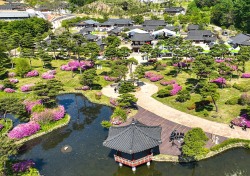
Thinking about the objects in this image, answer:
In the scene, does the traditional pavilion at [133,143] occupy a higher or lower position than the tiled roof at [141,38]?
lower

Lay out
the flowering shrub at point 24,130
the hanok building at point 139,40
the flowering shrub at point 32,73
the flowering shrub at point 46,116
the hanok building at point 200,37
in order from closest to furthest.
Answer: the flowering shrub at point 24,130, the flowering shrub at point 46,116, the flowering shrub at point 32,73, the hanok building at point 139,40, the hanok building at point 200,37

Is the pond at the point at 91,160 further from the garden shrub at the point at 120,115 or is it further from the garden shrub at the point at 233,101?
the garden shrub at the point at 233,101

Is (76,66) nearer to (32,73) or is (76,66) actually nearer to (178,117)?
(32,73)

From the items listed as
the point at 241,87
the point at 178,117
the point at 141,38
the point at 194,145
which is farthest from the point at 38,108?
the point at 141,38

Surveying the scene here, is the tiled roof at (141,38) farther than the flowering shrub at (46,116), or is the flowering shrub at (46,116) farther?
the tiled roof at (141,38)

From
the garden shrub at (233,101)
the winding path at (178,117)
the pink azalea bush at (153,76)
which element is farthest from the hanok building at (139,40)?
the garden shrub at (233,101)

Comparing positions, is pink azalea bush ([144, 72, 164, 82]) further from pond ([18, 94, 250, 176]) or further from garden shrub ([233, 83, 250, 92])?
pond ([18, 94, 250, 176])

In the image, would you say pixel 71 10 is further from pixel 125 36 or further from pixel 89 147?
pixel 89 147
